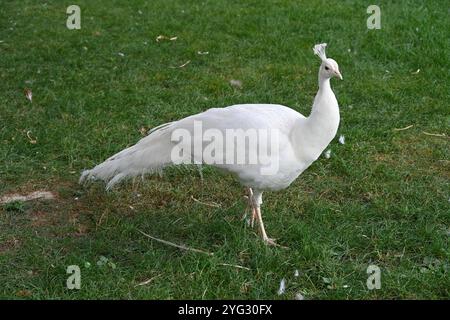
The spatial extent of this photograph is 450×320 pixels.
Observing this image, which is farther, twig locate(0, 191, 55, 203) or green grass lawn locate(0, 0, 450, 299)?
twig locate(0, 191, 55, 203)

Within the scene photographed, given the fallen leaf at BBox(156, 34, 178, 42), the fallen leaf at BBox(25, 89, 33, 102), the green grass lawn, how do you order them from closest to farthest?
the green grass lawn
the fallen leaf at BBox(25, 89, 33, 102)
the fallen leaf at BBox(156, 34, 178, 42)

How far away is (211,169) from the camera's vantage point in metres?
4.59

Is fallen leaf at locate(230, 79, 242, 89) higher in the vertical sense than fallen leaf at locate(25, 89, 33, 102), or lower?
lower

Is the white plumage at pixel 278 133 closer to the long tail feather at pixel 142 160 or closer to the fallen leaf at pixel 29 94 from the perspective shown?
the long tail feather at pixel 142 160

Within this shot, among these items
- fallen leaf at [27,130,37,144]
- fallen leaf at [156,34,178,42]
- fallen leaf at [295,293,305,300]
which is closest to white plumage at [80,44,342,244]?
fallen leaf at [295,293,305,300]

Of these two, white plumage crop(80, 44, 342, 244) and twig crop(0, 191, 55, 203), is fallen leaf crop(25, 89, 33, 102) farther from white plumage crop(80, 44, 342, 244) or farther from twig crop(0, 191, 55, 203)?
white plumage crop(80, 44, 342, 244)

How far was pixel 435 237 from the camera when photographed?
3707 millimetres

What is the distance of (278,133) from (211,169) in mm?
1302

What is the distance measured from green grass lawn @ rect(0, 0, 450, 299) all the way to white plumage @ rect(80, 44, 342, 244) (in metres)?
0.43

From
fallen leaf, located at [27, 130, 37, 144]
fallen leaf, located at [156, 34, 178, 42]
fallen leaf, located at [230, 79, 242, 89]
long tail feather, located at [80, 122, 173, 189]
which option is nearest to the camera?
long tail feather, located at [80, 122, 173, 189]

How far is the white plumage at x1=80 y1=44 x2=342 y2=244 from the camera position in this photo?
331 centimetres

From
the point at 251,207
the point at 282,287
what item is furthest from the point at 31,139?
the point at 282,287

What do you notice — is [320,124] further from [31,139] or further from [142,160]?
[31,139]

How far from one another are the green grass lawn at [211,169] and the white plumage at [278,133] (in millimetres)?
433
